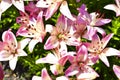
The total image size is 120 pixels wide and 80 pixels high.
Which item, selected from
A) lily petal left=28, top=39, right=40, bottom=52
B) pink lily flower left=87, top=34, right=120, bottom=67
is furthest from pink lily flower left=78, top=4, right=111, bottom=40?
lily petal left=28, top=39, right=40, bottom=52

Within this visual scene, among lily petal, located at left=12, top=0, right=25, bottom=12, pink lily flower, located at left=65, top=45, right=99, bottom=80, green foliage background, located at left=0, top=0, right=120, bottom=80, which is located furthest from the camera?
green foliage background, located at left=0, top=0, right=120, bottom=80

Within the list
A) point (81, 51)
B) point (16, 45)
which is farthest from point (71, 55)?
point (16, 45)

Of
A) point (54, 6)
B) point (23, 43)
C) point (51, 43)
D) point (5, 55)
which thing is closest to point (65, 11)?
point (54, 6)

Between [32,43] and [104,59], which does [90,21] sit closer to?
[104,59]

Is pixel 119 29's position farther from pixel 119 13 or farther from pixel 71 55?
pixel 71 55

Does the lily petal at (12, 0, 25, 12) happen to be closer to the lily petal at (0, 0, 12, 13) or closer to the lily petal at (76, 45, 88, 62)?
the lily petal at (0, 0, 12, 13)

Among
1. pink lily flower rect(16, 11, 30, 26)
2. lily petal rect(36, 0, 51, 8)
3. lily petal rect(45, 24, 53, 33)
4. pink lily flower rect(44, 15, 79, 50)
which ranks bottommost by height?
pink lily flower rect(44, 15, 79, 50)
